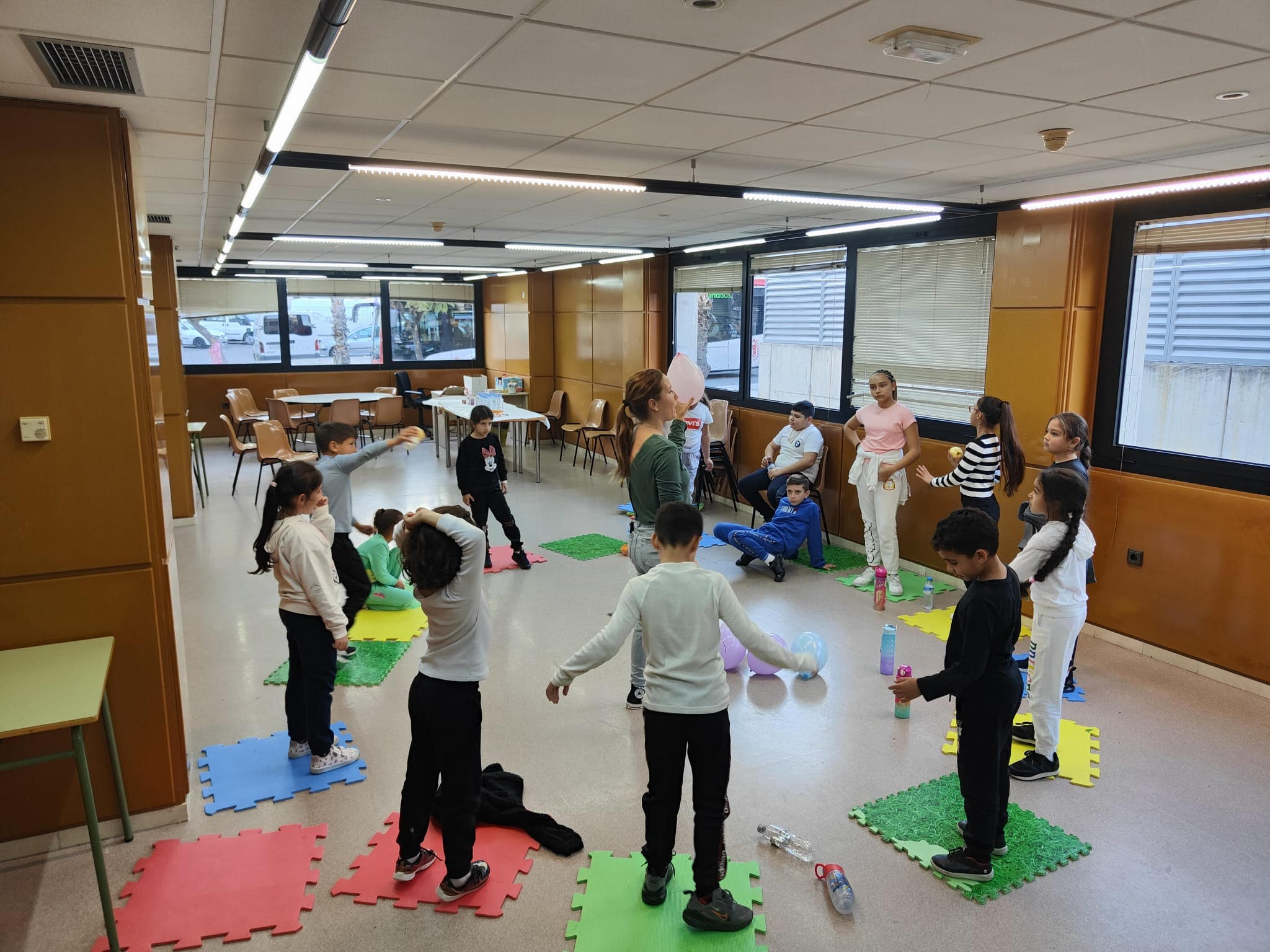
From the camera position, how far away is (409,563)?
2.83 m

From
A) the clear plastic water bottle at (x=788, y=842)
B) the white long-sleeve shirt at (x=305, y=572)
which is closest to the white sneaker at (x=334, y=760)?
the white long-sleeve shirt at (x=305, y=572)

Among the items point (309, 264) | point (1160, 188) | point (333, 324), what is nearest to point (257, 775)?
point (1160, 188)

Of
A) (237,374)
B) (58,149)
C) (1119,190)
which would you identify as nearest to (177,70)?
(58,149)

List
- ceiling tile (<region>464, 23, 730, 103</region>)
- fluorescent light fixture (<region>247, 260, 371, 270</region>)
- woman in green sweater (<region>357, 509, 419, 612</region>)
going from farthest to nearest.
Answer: fluorescent light fixture (<region>247, 260, 371, 270</region>), woman in green sweater (<region>357, 509, 419, 612</region>), ceiling tile (<region>464, 23, 730, 103</region>)

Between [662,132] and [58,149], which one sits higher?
[662,132]

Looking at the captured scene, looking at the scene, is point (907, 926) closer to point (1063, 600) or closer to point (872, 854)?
point (872, 854)

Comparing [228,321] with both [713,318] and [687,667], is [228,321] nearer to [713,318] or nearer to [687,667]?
[713,318]

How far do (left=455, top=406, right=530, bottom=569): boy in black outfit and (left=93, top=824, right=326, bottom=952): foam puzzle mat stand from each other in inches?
143

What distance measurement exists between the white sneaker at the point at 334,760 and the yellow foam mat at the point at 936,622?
3886 mm

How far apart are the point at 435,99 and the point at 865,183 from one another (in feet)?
9.92

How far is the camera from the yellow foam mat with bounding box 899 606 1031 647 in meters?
5.77

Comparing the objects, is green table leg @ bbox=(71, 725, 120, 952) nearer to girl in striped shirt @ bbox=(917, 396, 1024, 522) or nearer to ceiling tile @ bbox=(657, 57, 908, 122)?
ceiling tile @ bbox=(657, 57, 908, 122)

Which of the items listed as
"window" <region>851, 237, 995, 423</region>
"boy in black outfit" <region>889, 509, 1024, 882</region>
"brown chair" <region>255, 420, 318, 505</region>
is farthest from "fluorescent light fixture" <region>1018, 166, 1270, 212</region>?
"brown chair" <region>255, 420, 318, 505</region>

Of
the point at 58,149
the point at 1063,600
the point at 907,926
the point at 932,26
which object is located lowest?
the point at 907,926
